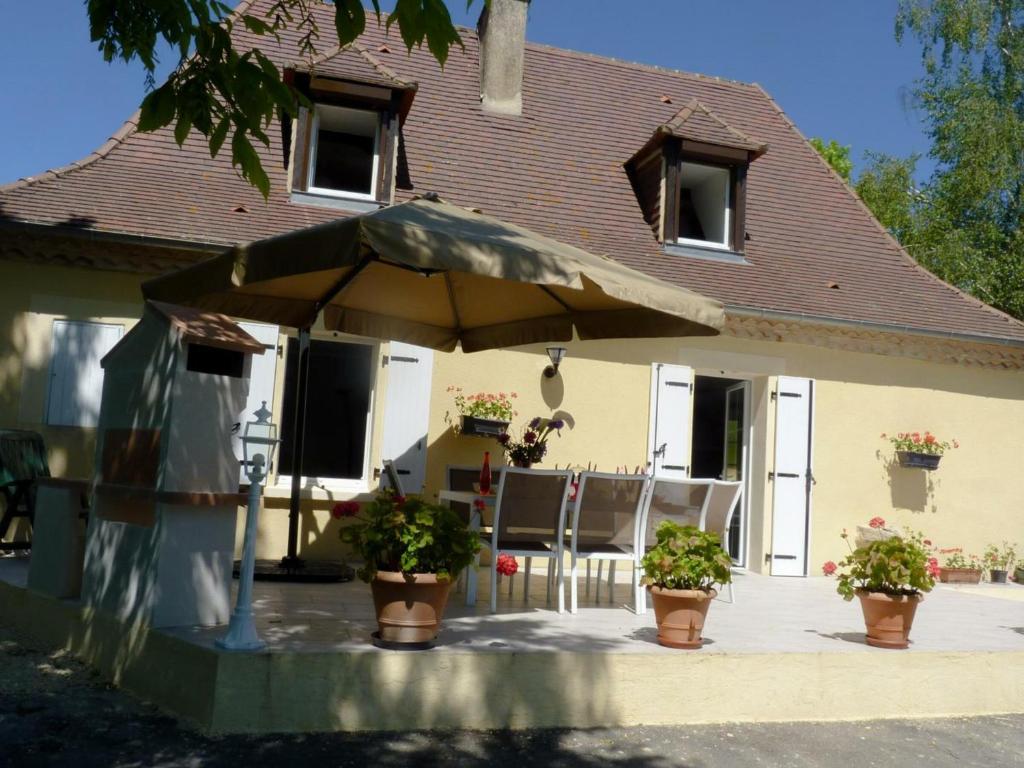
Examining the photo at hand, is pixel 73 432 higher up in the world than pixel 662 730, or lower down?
higher up

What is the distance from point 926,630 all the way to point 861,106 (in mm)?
18989

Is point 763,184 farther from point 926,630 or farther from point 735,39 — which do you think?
point 926,630

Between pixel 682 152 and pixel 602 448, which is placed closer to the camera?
pixel 602 448

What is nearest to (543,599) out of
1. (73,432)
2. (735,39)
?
→ (73,432)

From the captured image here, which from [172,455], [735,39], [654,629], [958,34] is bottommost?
[654,629]

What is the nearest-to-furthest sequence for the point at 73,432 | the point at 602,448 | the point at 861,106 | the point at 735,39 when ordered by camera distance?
the point at 73,432 → the point at 602,448 → the point at 735,39 → the point at 861,106

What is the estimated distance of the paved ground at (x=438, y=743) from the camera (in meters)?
3.73

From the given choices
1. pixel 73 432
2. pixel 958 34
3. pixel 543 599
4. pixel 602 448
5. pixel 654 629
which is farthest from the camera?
pixel 958 34

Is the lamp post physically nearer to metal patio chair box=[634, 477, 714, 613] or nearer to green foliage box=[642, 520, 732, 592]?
green foliage box=[642, 520, 732, 592]

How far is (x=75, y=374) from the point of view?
25.3ft

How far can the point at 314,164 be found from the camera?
9.11m

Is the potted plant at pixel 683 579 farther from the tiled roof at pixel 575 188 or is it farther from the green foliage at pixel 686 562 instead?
the tiled roof at pixel 575 188

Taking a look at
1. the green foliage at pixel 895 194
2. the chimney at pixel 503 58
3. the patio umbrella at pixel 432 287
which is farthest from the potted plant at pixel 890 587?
the green foliage at pixel 895 194

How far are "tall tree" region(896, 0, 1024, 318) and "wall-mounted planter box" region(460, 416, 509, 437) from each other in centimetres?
1302
